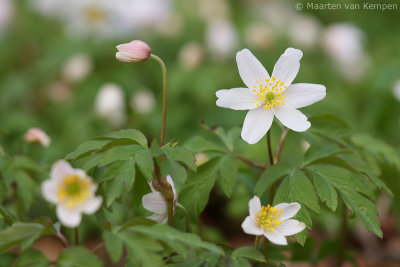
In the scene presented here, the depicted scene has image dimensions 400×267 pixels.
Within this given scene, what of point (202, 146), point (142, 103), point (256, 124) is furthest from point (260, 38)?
point (256, 124)

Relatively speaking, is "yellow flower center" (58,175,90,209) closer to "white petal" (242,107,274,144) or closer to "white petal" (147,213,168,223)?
"white petal" (147,213,168,223)

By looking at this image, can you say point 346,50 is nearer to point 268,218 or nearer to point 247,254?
point 268,218

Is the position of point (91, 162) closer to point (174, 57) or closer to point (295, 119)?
point (295, 119)

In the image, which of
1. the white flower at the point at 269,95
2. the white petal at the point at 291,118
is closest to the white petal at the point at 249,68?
the white flower at the point at 269,95

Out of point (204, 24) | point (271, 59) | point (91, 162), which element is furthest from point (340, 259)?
point (204, 24)

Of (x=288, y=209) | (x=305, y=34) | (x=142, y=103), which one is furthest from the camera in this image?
(x=305, y=34)

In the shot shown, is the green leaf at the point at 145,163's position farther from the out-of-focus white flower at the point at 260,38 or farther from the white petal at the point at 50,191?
the out-of-focus white flower at the point at 260,38

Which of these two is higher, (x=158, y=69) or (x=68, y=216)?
(x=68, y=216)

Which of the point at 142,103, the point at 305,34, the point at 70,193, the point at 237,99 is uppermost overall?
the point at 237,99
